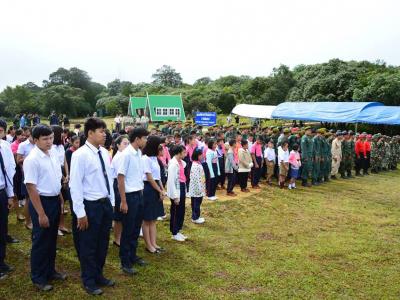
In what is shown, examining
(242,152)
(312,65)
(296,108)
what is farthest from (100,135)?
(312,65)

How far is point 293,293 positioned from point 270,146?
7596 millimetres

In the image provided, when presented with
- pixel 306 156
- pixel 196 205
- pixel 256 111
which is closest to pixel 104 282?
pixel 196 205

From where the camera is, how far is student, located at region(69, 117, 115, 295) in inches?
164

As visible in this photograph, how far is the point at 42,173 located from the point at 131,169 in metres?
1.11

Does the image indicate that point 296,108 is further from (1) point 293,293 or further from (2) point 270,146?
(1) point 293,293

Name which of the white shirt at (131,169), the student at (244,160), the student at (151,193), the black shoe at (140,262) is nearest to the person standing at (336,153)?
the student at (244,160)

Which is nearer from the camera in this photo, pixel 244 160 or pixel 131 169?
pixel 131 169

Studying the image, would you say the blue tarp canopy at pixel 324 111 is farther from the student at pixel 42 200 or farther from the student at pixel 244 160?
the student at pixel 42 200

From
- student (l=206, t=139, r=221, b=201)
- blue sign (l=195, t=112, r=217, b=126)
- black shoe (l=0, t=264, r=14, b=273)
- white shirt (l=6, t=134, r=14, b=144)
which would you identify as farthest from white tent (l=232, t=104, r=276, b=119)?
black shoe (l=0, t=264, r=14, b=273)

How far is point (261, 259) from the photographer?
5996 mm

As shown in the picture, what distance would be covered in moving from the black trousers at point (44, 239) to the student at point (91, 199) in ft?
0.85

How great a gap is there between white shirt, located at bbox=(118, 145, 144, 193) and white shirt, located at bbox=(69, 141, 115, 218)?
0.59m

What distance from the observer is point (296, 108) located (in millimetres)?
27516

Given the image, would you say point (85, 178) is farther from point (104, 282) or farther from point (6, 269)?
point (6, 269)
